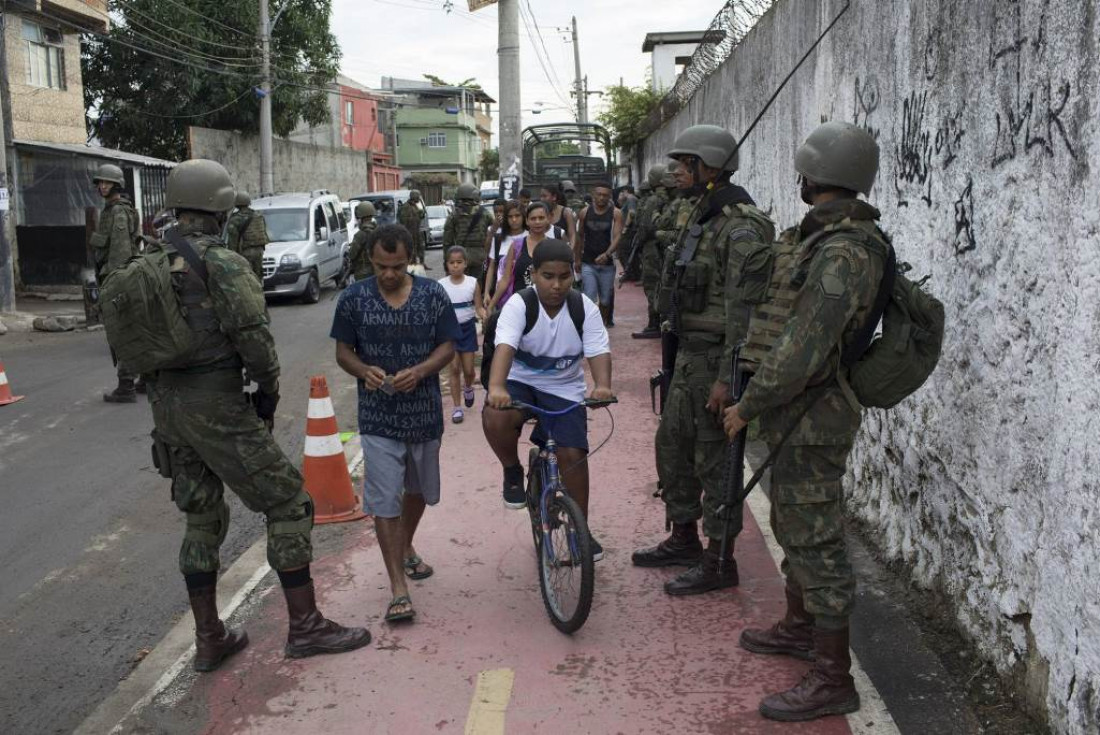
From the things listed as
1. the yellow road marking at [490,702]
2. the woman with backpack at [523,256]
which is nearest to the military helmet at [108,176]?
the woman with backpack at [523,256]

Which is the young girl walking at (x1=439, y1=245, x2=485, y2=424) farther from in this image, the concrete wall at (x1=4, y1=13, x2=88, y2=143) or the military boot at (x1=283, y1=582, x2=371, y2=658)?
the concrete wall at (x1=4, y1=13, x2=88, y2=143)

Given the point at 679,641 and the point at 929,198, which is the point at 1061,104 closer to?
the point at 929,198

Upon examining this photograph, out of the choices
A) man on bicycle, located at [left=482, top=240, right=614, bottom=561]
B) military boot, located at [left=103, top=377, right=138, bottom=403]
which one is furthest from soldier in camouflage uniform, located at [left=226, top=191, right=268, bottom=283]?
man on bicycle, located at [left=482, top=240, right=614, bottom=561]

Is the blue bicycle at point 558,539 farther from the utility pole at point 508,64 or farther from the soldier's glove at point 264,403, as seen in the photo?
the utility pole at point 508,64

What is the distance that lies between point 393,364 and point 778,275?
177 centimetres

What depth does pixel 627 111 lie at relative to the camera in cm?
2972

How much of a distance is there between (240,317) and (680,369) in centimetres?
200

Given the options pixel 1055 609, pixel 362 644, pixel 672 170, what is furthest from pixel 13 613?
pixel 1055 609

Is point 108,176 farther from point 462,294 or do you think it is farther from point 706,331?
point 706,331

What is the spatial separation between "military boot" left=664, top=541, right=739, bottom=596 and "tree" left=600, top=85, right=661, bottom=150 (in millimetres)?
24663

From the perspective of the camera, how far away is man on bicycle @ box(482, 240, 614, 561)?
15.3 feet

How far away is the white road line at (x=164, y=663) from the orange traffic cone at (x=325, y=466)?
26.2 inches

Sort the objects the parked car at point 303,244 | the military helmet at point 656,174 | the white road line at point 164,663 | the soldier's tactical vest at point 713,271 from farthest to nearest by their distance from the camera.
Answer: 1. the parked car at point 303,244
2. the military helmet at point 656,174
3. the soldier's tactical vest at point 713,271
4. the white road line at point 164,663

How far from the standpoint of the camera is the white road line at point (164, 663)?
387cm
